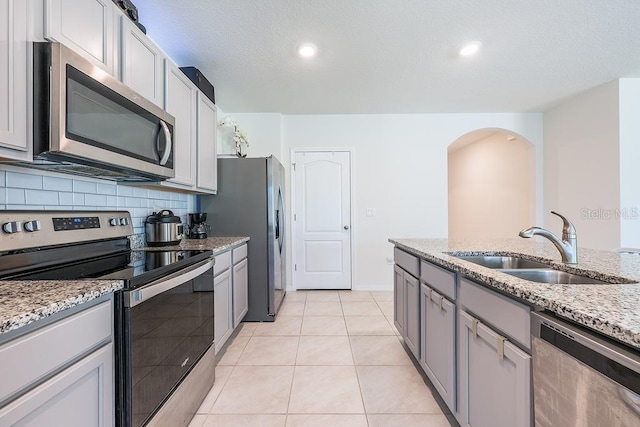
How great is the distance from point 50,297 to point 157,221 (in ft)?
4.62

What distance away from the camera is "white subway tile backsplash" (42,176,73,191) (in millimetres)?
1440

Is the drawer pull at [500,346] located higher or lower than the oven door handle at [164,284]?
lower

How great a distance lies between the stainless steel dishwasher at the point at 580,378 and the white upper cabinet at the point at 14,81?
5.96ft

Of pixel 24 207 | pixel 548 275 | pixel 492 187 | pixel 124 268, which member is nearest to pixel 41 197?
pixel 24 207

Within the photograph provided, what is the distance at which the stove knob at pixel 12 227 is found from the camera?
3.75 feet

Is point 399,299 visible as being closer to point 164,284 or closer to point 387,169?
point 164,284

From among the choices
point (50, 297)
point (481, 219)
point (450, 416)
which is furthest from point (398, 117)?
point (50, 297)

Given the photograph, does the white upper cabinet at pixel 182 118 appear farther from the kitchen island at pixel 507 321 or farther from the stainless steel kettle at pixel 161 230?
the kitchen island at pixel 507 321

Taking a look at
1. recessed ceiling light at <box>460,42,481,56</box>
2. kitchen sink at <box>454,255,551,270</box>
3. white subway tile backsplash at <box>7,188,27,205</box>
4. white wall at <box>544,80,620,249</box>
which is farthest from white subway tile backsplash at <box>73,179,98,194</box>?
white wall at <box>544,80,620,249</box>

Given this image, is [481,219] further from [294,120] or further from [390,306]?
[294,120]

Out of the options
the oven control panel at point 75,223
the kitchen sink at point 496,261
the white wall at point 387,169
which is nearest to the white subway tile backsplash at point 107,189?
the oven control panel at point 75,223

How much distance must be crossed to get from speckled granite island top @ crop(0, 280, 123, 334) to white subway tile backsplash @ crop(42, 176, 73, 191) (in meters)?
0.66

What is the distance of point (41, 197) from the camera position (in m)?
1.42

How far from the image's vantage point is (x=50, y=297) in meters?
0.81
